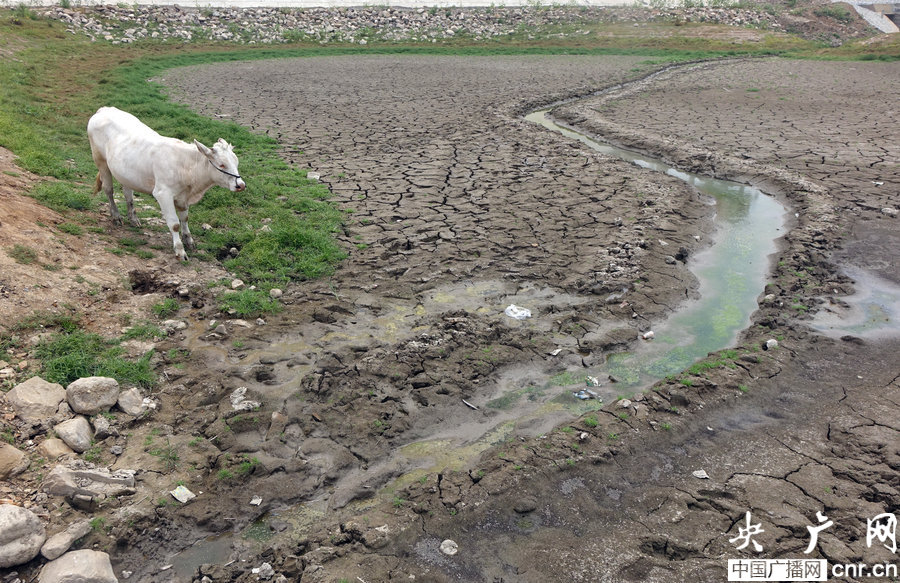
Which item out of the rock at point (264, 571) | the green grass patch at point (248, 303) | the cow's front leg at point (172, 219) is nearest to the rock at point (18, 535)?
the rock at point (264, 571)

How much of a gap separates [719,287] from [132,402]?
6765mm

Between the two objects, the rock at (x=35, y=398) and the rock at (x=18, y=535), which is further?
the rock at (x=35, y=398)

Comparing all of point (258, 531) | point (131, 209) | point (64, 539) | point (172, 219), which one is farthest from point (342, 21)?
point (64, 539)

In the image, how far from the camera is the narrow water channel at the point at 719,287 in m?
5.98

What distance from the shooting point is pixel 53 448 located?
4258 mm

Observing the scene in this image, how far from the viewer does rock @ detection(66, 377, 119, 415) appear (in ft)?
15.2

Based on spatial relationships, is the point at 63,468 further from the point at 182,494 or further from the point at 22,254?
the point at 22,254

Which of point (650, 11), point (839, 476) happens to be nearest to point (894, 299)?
point (839, 476)

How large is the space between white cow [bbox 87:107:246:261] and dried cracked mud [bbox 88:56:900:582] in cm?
173

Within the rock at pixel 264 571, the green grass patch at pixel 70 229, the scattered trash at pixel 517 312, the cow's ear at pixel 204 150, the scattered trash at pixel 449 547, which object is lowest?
the rock at pixel 264 571

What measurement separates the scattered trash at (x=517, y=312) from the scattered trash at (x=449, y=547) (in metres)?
3.03

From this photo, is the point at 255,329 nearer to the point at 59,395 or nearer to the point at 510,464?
the point at 59,395

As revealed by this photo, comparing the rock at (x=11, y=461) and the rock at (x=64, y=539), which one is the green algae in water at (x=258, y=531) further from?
the rock at (x=11, y=461)

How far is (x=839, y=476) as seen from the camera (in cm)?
446
